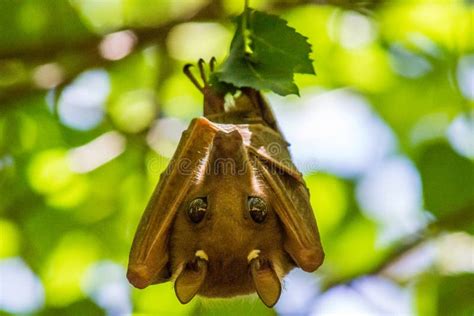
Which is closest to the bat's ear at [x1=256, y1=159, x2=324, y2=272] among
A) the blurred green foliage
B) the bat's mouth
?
the bat's mouth

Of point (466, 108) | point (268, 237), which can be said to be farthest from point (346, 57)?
point (268, 237)

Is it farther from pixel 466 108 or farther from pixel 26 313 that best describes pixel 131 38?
pixel 466 108

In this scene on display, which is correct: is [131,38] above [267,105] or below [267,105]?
below

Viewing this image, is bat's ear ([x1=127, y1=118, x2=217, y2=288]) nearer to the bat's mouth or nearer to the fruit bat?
the fruit bat

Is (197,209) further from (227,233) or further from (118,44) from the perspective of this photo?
(118,44)

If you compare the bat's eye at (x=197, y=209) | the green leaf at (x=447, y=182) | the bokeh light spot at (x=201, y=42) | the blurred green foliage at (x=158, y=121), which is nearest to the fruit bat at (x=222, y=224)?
the bat's eye at (x=197, y=209)

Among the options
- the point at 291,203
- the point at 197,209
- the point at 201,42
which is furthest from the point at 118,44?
the point at 291,203
